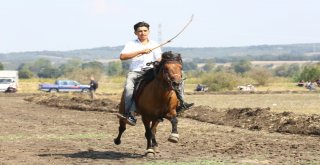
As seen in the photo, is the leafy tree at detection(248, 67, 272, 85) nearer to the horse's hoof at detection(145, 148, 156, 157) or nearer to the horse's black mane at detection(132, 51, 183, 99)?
the horse's black mane at detection(132, 51, 183, 99)

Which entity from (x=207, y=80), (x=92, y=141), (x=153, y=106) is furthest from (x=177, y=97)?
(x=207, y=80)

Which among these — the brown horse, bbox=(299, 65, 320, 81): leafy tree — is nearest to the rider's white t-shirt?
the brown horse

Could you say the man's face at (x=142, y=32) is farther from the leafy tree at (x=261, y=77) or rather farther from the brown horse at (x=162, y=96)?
the leafy tree at (x=261, y=77)

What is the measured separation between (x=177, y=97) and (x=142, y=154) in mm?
1823

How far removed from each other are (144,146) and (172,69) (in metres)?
4.07

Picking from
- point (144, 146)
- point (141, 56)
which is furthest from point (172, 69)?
point (144, 146)

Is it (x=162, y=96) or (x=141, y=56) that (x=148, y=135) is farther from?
(x=141, y=56)

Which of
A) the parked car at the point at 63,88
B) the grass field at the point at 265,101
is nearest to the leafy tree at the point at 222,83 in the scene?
the parked car at the point at 63,88

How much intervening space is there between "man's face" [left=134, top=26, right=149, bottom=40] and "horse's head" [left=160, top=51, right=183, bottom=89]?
43.4 inches

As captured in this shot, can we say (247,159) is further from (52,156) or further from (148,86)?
(52,156)

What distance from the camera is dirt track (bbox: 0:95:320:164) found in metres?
13.7

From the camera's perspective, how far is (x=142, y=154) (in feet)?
48.5

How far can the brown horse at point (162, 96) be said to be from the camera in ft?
43.1

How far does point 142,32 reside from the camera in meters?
14.4
